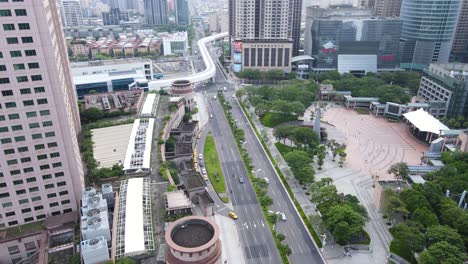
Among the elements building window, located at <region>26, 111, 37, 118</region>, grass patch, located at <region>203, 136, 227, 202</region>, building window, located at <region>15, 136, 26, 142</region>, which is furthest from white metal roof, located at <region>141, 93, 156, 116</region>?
building window, located at <region>26, 111, 37, 118</region>

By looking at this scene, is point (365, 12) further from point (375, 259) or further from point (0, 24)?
point (0, 24)

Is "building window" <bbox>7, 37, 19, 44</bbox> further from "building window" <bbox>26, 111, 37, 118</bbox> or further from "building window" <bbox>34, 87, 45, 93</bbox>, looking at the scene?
"building window" <bbox>26, 111, 37, 118</bbox>

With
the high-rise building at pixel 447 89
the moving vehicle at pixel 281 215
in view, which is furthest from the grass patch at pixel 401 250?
the high-rise building at pixel 447 89

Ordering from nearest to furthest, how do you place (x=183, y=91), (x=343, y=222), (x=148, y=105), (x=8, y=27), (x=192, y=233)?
(x=8, y=27), (x=192, y=233), (x=343, y=222), (x=148, y=105), (x=183, y=91)

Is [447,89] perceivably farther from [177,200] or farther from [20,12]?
[20,12]

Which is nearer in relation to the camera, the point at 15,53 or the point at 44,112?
the point at 15,53

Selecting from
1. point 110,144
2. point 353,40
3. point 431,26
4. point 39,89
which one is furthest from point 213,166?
point 431,26

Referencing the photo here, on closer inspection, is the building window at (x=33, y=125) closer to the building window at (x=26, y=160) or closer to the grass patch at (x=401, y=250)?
the building window at (x=26, y=160)
